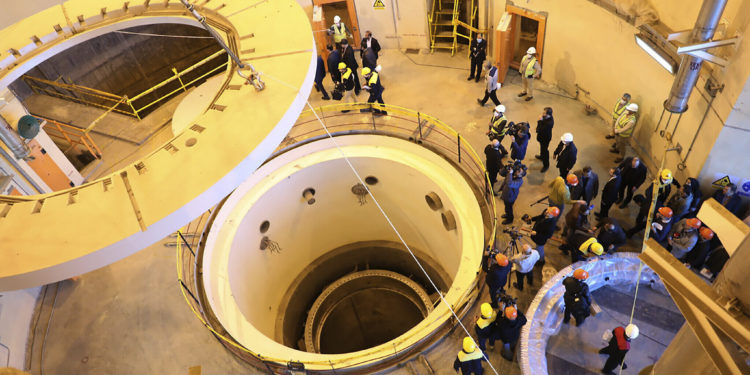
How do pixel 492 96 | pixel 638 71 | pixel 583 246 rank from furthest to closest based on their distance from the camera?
1. pixel 492 96
2. pixel 638 71
3. pixel 583 246

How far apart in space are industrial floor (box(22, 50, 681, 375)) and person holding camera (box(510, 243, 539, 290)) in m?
0.23

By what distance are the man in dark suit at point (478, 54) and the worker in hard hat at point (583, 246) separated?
6.14 metres

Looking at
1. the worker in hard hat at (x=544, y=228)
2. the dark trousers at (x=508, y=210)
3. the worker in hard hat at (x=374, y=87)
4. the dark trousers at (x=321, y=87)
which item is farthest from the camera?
the dark trousers at (x=321, y=87)

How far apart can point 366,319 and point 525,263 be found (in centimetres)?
949

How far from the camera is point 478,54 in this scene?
12.8 m

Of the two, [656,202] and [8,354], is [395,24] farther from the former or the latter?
[8,354]

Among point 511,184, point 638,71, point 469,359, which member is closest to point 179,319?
point 469,359

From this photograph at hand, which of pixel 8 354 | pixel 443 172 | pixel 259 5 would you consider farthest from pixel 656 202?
pixel 8 354

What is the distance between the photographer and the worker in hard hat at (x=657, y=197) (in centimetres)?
861

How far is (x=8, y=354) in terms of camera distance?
9.06m

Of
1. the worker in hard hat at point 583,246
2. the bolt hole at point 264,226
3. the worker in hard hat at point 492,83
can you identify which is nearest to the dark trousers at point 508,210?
the worker in hard hat at point 583,246

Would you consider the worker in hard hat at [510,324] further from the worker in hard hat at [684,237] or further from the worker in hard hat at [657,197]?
the worker in hard hat at [657,197]

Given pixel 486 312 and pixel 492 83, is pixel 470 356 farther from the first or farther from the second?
pixel 492 83

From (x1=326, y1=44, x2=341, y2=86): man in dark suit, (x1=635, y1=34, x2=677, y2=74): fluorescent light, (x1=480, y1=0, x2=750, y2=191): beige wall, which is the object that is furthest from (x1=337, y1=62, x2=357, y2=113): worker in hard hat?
(x1=635, y1=34, x2=677, y2=74): fluorescent light
